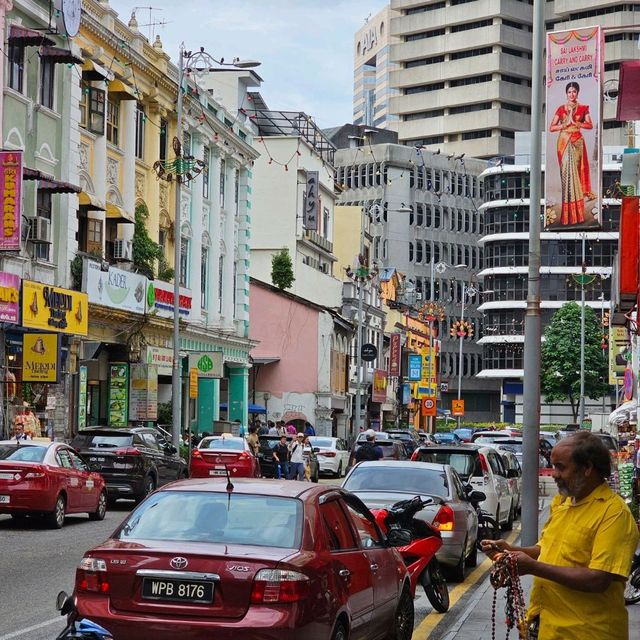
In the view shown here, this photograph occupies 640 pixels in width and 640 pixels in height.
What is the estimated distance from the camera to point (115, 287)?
1603 inches

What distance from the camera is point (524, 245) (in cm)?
11844

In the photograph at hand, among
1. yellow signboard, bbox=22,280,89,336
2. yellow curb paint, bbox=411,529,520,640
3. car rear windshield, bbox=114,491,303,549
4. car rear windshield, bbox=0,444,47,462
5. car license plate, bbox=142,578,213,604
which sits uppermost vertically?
yellow signboard, bbox=22,280,89,336

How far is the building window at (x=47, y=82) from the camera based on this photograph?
1460 inches

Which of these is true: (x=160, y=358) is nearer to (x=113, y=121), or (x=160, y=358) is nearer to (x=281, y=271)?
(x=113, y=121)

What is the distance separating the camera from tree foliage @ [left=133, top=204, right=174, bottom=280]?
44188 millimetres

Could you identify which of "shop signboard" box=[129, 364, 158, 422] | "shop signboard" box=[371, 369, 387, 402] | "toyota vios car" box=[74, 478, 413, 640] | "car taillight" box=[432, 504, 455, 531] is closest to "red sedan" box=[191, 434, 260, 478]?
"shop signboard" box=[129, 364, 158, 422]

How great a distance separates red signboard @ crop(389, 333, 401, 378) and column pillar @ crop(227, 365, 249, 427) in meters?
33.4

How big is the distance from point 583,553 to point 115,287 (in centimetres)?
3586

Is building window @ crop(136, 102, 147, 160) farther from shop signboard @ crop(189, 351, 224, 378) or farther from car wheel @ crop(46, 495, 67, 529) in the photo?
car wheel @ crop(46, 495, 67, 529)

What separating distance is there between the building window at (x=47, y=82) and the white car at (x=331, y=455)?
1494 cm

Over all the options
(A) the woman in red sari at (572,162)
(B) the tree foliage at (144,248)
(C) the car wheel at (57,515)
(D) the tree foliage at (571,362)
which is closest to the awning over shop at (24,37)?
(B) the tree foliage at (144,248)

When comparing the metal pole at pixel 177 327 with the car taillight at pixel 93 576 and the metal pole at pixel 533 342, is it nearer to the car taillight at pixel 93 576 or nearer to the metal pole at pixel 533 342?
the metal pole at pixel 533 342

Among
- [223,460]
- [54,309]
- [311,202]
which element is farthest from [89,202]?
[311,202]

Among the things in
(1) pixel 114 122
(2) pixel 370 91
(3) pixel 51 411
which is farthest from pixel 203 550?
(2) pixel 370 91
